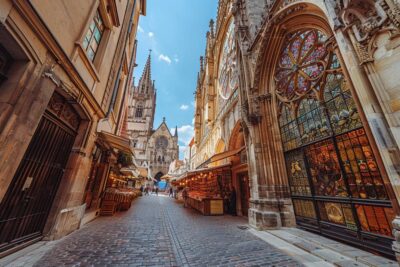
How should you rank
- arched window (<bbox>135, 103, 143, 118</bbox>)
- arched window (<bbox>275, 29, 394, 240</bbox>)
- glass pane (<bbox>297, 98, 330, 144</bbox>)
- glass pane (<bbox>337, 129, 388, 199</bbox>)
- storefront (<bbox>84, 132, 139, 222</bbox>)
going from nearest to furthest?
glass pane (<bbox>337, 129, 388, 199</bbox>), arched window (<bbox>275, 29, 394, 240</bbox>), glass pane (<bbox>297, 98, 330, 144</bbox>), storefront (<bbox>84, 132, 139, 222</bbox>), arched window (<bbox>135, 103, 143, 118</bbox>)

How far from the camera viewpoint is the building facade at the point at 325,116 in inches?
105

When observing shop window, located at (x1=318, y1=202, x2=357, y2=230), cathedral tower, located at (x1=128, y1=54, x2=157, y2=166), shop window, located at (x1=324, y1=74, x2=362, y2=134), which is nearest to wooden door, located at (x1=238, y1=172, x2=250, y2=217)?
shop window, located at (x1=318, y1=202, x2=357, y2=230)

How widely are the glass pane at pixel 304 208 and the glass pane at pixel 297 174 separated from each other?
27 centimetres

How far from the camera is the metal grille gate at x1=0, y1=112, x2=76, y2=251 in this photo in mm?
3025

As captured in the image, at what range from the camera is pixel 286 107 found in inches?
242

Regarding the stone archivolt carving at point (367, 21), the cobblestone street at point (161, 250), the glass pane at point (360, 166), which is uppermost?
the stone archivolt carving at point (367, 21)

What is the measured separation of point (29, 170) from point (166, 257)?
3562 millimetres

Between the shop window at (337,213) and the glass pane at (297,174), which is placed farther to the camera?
the glass pane at (297,174)

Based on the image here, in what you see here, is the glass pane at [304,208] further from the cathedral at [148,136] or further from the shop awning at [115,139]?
the cathedral at [148,136]

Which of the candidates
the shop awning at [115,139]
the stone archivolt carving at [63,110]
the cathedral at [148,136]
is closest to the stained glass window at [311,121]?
the shop awning at [115,139]

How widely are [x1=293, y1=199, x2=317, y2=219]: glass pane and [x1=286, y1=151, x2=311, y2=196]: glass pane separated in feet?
0.88

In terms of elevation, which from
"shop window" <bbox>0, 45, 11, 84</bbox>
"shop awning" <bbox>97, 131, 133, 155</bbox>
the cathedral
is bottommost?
"shop awning" <bbox>97, 131, 133, 155</bbox>

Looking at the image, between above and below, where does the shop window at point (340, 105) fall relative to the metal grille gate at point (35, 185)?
above

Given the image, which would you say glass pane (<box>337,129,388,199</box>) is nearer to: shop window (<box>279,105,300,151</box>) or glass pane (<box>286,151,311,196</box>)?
glass pane (<box>286,151,311,196</box>)
